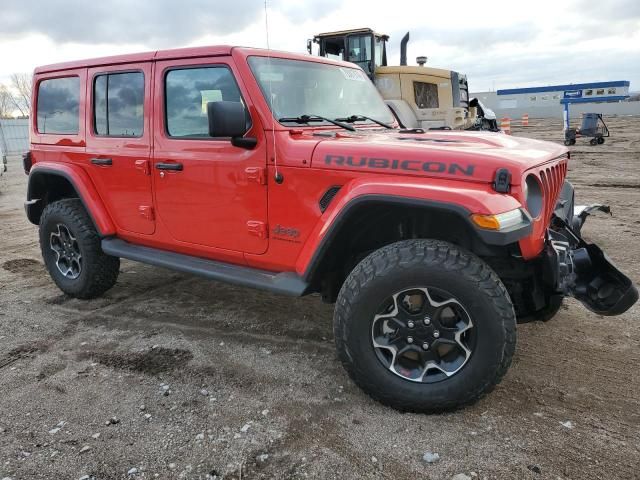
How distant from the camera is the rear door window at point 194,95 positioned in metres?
3.35

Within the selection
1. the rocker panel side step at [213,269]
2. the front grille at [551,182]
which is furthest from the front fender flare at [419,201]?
the front grille at [551,182]

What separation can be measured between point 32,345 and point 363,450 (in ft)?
8.53

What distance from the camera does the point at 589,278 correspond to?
2.97m

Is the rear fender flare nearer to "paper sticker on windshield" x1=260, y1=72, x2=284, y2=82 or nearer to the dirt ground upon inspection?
the dirt ground

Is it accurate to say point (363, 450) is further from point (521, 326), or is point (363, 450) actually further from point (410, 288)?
point (521, 326)

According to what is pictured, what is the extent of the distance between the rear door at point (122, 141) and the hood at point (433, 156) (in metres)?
1.49

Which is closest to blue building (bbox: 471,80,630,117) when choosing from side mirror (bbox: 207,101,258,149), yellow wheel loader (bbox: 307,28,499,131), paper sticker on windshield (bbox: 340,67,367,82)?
yellow wheel loader (bbox: 307,28,499,131)

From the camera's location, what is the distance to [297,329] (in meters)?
3.88

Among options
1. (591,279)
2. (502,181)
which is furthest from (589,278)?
(502,181)

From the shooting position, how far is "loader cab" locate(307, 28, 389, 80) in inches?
478

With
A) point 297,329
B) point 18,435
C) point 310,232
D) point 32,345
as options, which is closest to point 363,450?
point 310,232

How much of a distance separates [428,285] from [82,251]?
3.07m

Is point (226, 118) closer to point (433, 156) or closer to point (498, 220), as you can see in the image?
point (433, 156)

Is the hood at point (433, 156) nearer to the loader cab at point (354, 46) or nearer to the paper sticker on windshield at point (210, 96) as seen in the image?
the paper sticker on windshield at point (210, 96)
